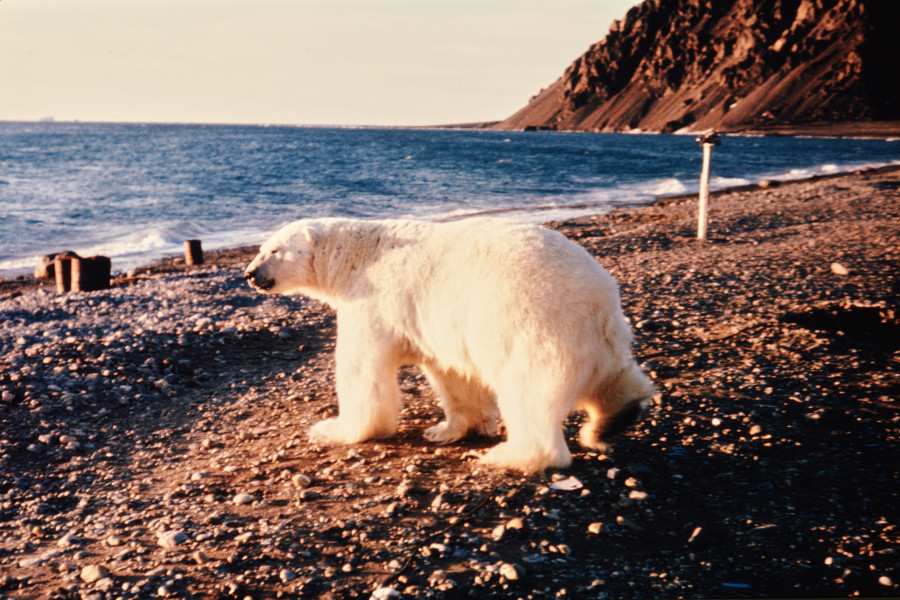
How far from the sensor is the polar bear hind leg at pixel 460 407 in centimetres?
576

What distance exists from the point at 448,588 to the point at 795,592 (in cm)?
185

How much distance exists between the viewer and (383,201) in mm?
36406

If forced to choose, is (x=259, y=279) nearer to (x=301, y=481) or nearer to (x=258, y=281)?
(x=258, y=281)

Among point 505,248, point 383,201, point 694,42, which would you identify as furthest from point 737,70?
point 505,248

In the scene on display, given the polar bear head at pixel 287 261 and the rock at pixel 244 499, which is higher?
the polar bear head at pixel 287 261

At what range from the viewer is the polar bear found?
472 centimetres

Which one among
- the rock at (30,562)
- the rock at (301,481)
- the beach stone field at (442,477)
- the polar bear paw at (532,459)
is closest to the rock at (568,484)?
the beach stone field at (442,477)

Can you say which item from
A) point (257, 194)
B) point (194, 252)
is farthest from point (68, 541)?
point (257, 194)

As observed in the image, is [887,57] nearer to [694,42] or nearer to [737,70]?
[737,70]

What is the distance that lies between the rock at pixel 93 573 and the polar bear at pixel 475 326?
2.26 metres

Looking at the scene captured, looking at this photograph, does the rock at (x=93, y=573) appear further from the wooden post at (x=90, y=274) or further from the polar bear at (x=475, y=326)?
the wooden post at (x=90, y=274)

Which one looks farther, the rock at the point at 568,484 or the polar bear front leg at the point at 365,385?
the polar bear front leg at the point at 365,385

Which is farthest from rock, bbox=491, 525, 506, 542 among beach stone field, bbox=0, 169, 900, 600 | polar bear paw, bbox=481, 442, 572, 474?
polar bear paw, bbox=481, 442, 572, 474

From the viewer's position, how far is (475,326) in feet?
16.2
